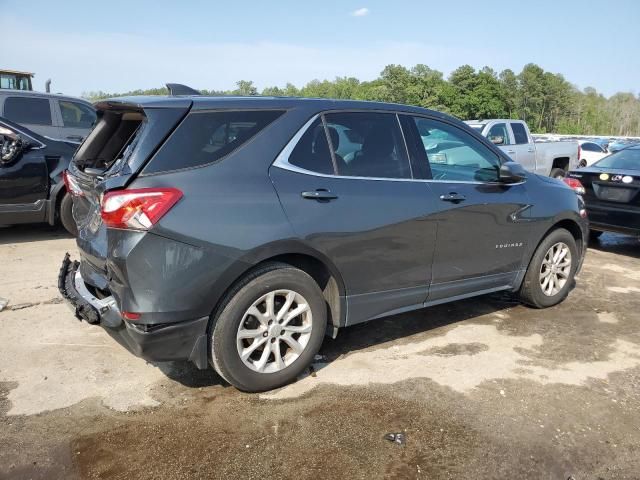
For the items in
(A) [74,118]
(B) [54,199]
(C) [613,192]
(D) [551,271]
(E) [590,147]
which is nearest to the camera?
(D) [551,271]

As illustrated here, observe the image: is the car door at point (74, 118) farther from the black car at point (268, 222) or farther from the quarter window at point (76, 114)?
the black car at point (268, 222)

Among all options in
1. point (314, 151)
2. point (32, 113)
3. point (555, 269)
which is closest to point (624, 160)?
point (555, 269)

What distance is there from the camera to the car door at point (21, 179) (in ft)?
21.7

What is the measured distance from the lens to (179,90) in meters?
3.66

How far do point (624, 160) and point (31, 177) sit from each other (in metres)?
8.02

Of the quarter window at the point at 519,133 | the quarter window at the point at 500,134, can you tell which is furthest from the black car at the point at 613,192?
the quarter window at the point at 519,133

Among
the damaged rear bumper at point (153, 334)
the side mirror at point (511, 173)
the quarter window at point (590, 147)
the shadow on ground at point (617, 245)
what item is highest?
the side mirror at point (511, 173)

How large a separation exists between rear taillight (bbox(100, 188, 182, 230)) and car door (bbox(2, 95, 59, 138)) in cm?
690

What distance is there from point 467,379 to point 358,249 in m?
1.15

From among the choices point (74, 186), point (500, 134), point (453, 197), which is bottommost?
point (453, 197)

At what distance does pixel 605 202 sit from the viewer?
24.3 ft

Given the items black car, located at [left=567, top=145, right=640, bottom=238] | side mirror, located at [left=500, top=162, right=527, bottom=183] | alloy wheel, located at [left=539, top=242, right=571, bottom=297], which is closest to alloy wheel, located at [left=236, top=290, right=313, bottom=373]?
side mirror, located at [left=500, top=162, right=527, bottom=183]

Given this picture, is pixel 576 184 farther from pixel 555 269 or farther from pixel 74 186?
pixel 74 186

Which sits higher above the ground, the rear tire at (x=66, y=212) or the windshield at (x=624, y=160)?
the windshield at (x=624, y=160)
